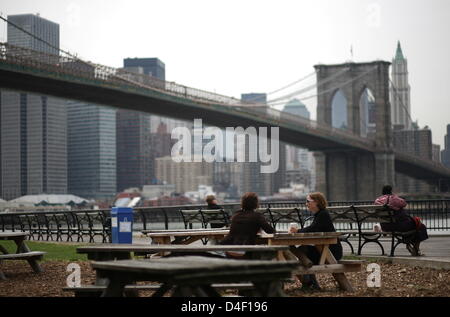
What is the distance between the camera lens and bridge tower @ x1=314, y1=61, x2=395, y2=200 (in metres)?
72.2

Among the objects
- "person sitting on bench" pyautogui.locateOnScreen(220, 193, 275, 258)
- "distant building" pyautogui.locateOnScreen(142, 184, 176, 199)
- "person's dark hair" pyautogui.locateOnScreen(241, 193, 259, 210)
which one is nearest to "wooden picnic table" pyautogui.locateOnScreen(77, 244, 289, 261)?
"person sitting on bench" pyautogui.locateOnScreen(220, 193, 275, 258)

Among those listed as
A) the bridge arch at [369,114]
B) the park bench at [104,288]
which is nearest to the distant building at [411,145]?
the bridge arch at [369,114]

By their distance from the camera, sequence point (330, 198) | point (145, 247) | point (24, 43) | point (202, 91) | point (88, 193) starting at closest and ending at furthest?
point (145, 247) → point (202, 91) → point (330, 198) → point (24, 43) → point (88, 193)

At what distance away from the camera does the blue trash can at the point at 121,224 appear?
1110 cm

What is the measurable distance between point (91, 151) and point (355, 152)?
12665cm

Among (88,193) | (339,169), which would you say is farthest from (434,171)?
(88,193)

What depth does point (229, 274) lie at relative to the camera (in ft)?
18.2

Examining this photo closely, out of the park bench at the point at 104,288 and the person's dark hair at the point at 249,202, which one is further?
the person's dark hair at the point at 249,202

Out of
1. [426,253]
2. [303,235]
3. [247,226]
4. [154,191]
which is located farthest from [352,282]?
[154,191]

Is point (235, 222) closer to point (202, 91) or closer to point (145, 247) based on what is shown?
point (145, 247)

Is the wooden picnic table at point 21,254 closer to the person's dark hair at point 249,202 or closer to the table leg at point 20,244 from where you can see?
the table leg at point 20,244

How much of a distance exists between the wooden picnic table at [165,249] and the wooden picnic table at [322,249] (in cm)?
84

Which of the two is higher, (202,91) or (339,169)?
(202,91)
